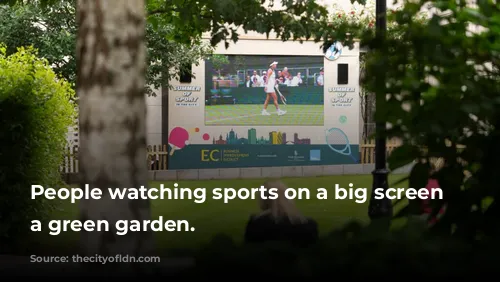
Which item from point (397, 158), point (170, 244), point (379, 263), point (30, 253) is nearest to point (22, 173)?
point (30, 253)

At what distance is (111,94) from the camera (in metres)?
5.66

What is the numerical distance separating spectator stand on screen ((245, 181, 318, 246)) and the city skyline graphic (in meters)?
22.8

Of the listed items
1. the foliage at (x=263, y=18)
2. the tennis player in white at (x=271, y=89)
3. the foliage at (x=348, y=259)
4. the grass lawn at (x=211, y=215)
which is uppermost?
the foliage at (x=263, y=18)

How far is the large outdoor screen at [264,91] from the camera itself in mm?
29719

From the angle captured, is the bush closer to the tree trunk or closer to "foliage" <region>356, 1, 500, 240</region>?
the tree trunk

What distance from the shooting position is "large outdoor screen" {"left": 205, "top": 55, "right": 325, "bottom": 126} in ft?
97.5

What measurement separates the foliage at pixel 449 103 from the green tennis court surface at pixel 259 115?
84.8 feet

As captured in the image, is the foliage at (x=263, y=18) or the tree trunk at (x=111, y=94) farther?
the foliage at (x=263, y=18)

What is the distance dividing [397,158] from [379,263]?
147cm

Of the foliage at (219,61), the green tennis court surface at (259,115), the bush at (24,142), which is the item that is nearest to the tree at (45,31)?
the foliage at (219,61)

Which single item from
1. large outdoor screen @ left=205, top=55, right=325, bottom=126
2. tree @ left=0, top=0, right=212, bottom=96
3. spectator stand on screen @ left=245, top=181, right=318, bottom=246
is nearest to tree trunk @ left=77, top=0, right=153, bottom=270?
spectator stand on screen @ left=245, top=181, right=318, bottom=246

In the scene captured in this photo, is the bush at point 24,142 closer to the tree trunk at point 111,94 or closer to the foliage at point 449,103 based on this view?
the tree trunk at point 111,94

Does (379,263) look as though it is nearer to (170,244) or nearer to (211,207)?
(170,244)

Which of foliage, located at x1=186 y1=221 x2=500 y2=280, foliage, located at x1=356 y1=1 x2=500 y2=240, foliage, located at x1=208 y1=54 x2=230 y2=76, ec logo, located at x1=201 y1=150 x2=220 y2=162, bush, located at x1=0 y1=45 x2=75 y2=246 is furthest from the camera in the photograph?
ec logo, located at x1=201 y1=150 x2=220 y2=162
